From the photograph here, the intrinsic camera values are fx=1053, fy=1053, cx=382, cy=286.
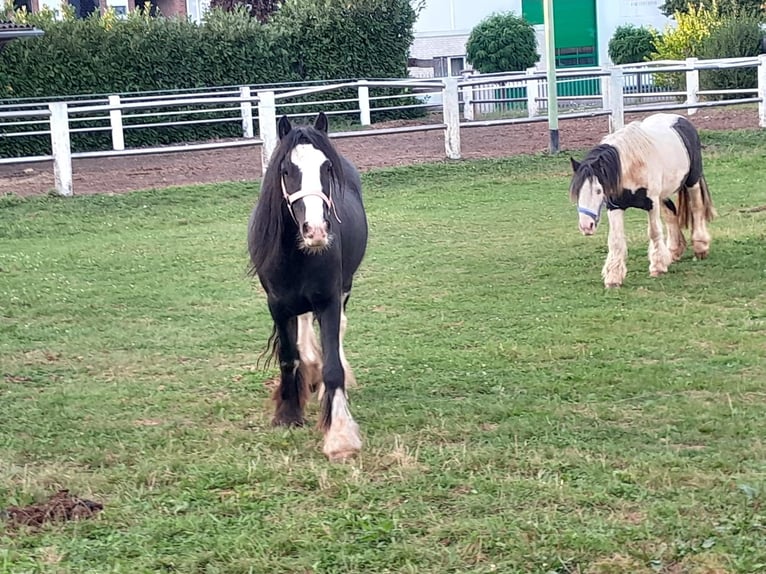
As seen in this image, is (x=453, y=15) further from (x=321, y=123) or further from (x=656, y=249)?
(x=321, y=123)

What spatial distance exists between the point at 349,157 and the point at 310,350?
1211cm

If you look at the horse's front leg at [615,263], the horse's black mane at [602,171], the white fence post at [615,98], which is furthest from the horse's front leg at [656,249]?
the white fence post at [615,98]

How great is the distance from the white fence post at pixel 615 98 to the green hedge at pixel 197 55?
25.1 feet

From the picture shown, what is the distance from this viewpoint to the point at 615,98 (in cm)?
1848

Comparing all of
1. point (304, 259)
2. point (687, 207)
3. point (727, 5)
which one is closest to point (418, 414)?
point (304, 259)

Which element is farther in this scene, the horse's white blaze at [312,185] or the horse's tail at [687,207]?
the horse's tail at [687,207]

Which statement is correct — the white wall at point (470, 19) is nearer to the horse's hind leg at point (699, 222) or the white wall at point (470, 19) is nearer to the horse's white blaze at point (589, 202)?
the horse's hind leg at point (699, 222)

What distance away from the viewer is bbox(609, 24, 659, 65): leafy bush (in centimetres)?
3644

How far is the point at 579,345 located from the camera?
23.7ft

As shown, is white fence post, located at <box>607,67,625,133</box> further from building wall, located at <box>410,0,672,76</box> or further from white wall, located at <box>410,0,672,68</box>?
white wall, located at <box>410,0,672,68</box>

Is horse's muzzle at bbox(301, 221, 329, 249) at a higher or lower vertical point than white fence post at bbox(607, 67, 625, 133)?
lower

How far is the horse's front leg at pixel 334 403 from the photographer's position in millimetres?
5113

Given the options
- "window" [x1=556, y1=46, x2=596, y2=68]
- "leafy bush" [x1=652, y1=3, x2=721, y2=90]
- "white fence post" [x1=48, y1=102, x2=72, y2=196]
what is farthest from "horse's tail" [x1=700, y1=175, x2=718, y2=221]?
"window" [x1=556, y1=46, x2=596, y2=68]

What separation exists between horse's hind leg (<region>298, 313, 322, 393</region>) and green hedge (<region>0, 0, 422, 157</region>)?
16048 mm
